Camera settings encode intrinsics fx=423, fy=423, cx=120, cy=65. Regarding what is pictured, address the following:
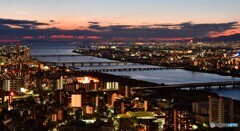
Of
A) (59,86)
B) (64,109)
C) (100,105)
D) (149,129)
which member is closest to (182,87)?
(59,86)

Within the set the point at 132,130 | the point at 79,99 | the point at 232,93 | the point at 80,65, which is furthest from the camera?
the point at 80,65

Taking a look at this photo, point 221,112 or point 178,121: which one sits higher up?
point 221,112

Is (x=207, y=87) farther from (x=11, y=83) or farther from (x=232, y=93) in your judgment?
(x=11, y=83)

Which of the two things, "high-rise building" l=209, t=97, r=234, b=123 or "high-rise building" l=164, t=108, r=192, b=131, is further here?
"high-rise building" l=209, t=97, r=234, b=123

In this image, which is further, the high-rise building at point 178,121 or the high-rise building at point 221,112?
the high-rise building at point 221,112

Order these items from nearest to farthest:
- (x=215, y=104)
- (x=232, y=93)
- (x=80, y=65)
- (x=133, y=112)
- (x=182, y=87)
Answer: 1. (x=215, y=104)
2. (x=133, y=112)
3. (x=232, y=93)
4. (x=182, y=87)
5. (x=80, y=65)

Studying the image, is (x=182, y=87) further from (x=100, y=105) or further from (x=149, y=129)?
(x=149, y=129)

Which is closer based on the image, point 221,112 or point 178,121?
point 178,121

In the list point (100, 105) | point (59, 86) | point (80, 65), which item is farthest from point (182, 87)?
point (80, 65)

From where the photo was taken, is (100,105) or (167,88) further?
(167,88)
